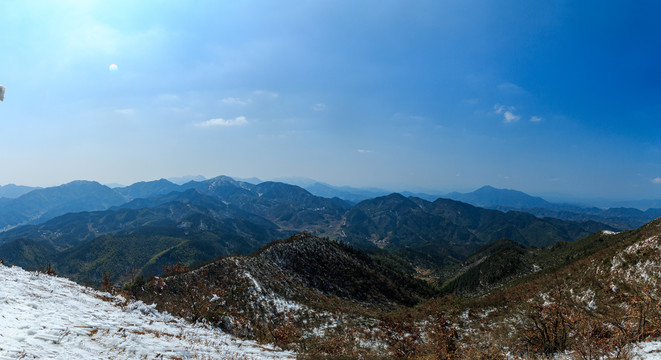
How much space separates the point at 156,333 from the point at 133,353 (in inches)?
122

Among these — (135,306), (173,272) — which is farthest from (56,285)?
(173,272)

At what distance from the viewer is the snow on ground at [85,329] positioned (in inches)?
309

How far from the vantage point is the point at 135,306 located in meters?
15.8

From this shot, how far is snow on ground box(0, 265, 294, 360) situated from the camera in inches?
309

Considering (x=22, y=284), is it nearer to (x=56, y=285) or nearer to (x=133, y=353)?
(x=56, y=285)

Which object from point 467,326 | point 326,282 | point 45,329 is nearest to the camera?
point 45,329

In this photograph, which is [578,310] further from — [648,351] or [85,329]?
[85,329]

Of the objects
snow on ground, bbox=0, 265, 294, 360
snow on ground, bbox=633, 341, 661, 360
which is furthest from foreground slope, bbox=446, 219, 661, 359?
snow on ground, bbox=0, 265, 294, 360

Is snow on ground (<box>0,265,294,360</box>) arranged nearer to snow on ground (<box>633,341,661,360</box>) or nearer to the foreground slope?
the foreground slope

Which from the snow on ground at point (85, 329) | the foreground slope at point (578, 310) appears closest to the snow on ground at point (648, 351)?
the foreground slope at point (578, 310)

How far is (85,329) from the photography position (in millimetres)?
9875

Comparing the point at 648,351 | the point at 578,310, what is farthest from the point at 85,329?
the point at 578,310

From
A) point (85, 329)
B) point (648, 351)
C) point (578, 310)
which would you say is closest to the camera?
point (648, 351)

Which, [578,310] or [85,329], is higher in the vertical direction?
[578,310]
